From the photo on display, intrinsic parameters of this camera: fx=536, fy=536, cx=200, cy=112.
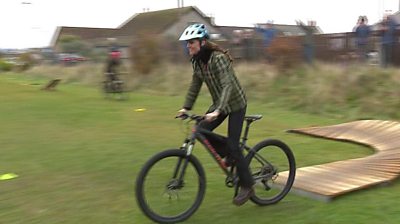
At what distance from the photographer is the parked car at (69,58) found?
29.0m

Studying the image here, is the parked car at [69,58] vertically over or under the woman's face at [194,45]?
under

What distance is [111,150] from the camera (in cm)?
821

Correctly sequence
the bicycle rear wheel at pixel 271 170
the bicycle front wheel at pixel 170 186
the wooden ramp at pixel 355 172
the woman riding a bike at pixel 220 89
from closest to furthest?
the bicycle front wheel at pixel 170 186, the woman riding a bike at pixel 220 89, the bicycle rear wheel at pixel 271 170, the wooden ramp at pixel 355 172

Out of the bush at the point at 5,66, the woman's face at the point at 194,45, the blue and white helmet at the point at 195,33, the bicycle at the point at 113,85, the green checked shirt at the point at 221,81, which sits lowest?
the bush at the point at 5,66

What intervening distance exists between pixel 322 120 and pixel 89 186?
6.85 m

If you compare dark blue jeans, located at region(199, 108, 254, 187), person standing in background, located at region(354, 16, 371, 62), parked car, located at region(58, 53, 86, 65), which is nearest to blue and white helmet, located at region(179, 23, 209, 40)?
dark blue jeans, located at region(199, 108, 254, 187)

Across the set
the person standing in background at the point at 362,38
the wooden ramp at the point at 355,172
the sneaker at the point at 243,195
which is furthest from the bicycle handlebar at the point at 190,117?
the person standing in background at the point at 362,38

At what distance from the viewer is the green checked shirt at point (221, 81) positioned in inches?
186

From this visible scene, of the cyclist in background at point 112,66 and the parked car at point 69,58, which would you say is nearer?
the cyclist in background at point 112,66

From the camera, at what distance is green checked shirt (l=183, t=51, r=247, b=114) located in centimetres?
473

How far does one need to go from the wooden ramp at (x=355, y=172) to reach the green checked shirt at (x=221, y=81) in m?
1.38

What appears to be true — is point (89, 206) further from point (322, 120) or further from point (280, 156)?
point (322, 120)

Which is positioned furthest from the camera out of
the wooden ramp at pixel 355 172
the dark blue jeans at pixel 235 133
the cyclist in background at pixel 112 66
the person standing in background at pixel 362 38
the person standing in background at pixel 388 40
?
the cyclist in background at pixel 112 66

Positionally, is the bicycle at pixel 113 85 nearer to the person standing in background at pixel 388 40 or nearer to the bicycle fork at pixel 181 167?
the person standing in background at pixel 388 40
